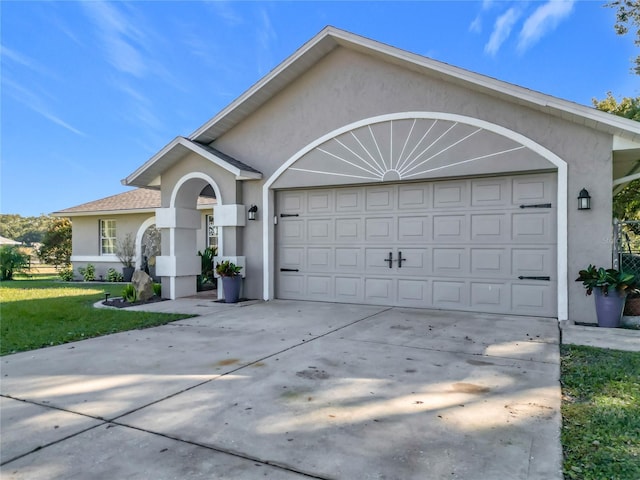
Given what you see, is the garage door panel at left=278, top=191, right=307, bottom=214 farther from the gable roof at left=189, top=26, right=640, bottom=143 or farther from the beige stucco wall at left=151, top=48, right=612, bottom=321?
the gable roof at left=189, top=26, right=640, bottom=143

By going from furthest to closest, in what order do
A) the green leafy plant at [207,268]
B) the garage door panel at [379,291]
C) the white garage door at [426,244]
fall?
the green leafy plant at [207,268], the garage door panel at [379,291], the white garage door at [426,244]

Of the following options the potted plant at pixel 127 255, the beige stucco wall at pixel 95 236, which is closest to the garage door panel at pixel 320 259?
the beige stucco wall at pixel 95 236

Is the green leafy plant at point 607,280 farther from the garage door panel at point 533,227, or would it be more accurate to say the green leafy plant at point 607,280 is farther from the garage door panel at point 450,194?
the garage door panel at point 450,194

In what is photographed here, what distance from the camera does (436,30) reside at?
14.4m

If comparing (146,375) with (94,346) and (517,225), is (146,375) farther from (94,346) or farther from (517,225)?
(517,225)

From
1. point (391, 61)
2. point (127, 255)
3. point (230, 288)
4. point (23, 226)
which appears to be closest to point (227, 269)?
point (230, 288)

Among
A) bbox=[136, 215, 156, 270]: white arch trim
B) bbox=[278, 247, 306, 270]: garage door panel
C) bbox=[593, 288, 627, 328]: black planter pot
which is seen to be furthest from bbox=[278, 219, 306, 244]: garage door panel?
bbox=[136, 215, 156, 270]: white arch trim

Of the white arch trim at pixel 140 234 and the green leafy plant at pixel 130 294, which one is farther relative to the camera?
the white arch trim at pixel 140 234

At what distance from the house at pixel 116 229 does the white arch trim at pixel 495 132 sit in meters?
6.52

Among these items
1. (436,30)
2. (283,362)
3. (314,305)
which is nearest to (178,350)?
(283,362)

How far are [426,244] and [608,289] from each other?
121 inches

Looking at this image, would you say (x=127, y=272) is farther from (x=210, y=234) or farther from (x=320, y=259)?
(x=320, y=259)

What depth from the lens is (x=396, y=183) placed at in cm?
853

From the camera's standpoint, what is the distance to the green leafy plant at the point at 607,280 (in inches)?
249
